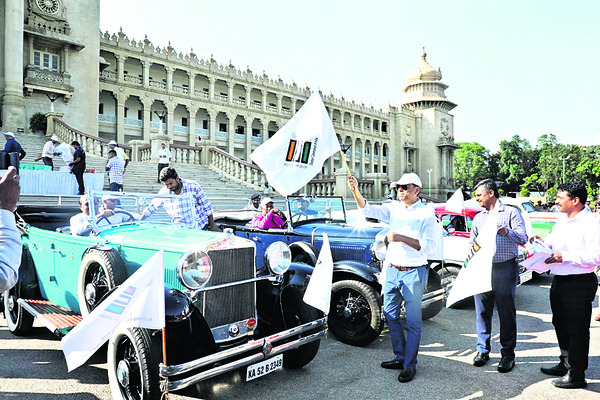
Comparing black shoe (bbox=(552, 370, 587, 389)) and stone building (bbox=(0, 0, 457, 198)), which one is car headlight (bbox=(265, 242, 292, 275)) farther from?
stone building (bbox=(0, 0, 457, 198))

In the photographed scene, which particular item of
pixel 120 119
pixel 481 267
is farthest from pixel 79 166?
pixel 120 119

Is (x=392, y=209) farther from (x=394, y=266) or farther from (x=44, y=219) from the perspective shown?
(x=44, y=219)

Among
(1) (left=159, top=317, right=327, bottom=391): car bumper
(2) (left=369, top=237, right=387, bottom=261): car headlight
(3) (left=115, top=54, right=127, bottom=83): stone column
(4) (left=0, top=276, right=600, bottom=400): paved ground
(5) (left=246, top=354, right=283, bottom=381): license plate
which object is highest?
(3) (left=115, top=54, right=127, bottom=83): stone column

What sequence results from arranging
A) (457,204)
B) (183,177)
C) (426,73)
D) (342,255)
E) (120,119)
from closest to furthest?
(342,255) → (457,204) → (183,177) → (120,119) → (426,73)

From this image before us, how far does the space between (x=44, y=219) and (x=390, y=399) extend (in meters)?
4.79

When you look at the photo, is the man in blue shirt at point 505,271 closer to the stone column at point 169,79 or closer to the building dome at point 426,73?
the stone column at point 169,79

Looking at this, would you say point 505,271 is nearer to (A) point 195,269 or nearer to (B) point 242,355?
(B) point 242,355

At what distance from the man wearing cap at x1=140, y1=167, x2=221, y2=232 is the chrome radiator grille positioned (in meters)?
1.55

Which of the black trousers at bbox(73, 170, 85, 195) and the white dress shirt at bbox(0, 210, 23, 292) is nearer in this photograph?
the white dress shirt at bbox(0, 210, 23, 292)

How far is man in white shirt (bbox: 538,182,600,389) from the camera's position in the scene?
368 centimetres

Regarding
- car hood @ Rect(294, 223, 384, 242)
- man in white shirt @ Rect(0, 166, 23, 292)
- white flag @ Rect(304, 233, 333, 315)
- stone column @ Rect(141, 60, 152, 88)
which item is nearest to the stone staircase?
car hood @ Rect(294, 223, 384, 242)

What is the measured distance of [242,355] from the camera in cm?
323

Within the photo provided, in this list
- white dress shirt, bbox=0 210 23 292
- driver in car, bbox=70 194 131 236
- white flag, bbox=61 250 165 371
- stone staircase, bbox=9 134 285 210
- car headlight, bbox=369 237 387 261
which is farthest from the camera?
stone staircase, bbox=9 134 285 210

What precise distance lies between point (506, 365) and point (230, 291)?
9.02ft
